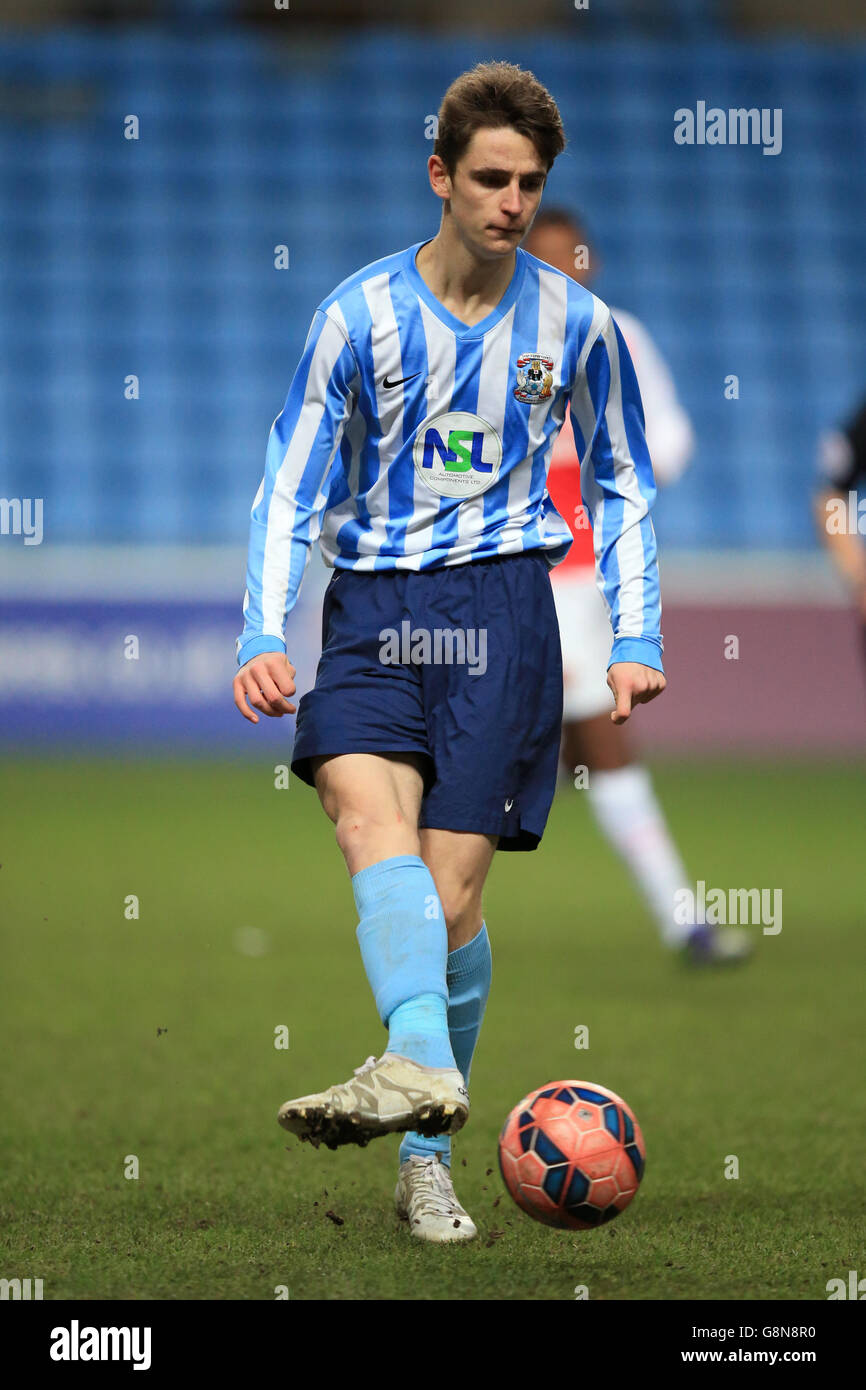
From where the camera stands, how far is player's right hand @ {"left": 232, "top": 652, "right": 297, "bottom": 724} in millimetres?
2887

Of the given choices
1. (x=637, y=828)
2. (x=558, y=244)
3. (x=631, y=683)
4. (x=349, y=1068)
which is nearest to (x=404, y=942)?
(x=631, y=683)

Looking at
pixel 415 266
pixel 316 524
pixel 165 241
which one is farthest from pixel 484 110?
→ pixel 165 241

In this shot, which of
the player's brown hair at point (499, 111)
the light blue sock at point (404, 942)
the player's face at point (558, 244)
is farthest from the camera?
the player's face at point (558, 244)

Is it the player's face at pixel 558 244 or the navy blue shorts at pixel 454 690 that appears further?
the player's face at pixel 558 244

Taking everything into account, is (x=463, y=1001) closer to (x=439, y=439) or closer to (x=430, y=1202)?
(x=430, y=1202)

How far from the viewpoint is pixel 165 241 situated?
17109 mm

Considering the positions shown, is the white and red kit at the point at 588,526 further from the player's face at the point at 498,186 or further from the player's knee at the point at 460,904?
the player's face at the point at 498,186

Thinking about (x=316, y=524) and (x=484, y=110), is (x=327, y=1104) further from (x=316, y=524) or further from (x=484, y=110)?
(x=484, y=110)

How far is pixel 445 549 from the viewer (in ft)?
10.2

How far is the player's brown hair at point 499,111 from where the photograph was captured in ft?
9.69

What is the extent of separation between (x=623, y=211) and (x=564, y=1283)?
1619cm

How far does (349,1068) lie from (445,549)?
1808 millimetres

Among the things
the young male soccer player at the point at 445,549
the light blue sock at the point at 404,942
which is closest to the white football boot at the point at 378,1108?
the light blue sock at the point at 404,942

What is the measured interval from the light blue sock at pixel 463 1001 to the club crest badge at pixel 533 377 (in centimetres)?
94
